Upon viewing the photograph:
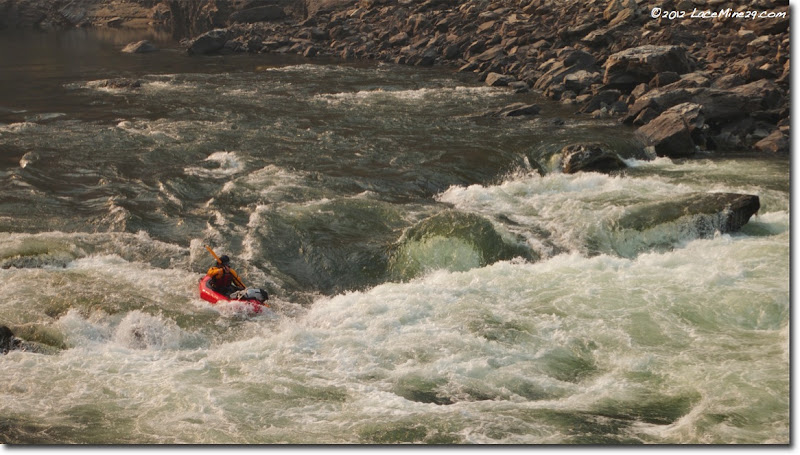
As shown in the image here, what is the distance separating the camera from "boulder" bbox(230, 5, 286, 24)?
1521 inches

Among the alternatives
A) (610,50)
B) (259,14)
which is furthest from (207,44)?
(610,50)

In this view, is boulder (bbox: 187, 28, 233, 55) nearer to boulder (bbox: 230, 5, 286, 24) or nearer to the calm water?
boulder (bbox: 230, 5, 286, 24)

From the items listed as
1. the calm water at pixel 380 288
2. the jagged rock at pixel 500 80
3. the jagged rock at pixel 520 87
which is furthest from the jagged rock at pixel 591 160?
the jagged rock at pixel 500 80

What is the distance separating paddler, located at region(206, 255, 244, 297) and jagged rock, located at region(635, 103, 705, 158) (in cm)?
920

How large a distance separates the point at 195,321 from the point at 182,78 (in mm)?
17591

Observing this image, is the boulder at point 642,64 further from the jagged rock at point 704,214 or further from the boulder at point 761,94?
the jagged rock at point 704,214

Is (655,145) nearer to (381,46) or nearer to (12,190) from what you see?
(12,190)

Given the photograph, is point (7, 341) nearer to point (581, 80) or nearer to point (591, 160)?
point (591, 160)

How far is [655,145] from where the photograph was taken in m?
16.8

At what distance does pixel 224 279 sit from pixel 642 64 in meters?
13.0

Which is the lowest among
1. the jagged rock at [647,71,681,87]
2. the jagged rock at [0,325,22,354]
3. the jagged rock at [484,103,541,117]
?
the jagged rock at [484,103,541,117]

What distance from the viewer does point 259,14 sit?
127 ft

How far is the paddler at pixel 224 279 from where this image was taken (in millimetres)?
11141

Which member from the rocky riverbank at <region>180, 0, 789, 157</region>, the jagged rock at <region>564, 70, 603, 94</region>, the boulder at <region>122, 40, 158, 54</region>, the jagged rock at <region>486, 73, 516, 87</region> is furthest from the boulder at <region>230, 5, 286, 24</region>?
the jagged rock at <region>564, 70, 603, 94</region>
